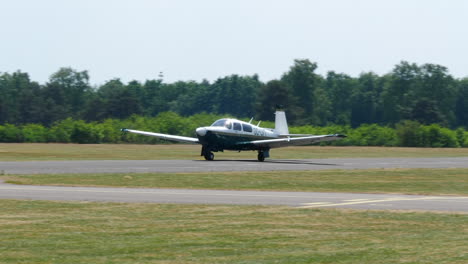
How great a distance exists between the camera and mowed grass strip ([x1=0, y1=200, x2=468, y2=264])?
1452 cm

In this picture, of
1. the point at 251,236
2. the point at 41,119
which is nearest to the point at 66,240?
the point at 251,236

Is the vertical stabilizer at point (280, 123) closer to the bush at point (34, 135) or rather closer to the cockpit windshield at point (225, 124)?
the cockpit windshield at point (225, 124)

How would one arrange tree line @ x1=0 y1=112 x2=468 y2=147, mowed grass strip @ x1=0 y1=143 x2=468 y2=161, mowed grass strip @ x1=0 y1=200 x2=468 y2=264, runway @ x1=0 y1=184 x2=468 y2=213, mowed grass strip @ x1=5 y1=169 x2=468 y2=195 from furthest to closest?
1. tree line @ x1=0 y1=112 x2=468 y2=147
2. mowed grass strip @ x1=0 y1=143 x2=468 y2=161
3. mowed grass strip @ x1=5 y1=169 x2=468 y2=195
4. runway @ x1=0 y1=184 x2=468 y2=213
5. mowed grass strip @ x1=0 y1=200 x2=468 y2=264

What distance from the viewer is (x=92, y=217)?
2038 cm

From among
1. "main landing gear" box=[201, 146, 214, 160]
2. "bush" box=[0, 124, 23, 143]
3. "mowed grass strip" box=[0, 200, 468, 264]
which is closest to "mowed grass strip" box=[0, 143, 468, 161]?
"main landing gear" box=[201, 146, 214, 160]

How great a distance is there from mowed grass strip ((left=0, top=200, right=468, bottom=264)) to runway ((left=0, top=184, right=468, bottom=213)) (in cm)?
178

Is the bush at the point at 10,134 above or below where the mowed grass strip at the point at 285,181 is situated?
above

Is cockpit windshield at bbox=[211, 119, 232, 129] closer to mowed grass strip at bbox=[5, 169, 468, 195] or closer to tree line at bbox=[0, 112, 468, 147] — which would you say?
mowed grass strip at bbox=[5, 169, 468, 195]

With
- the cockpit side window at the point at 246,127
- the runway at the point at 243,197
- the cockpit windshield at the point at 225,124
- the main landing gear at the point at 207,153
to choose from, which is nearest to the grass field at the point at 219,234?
the runway at the point at 243,197

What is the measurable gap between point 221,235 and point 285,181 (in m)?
18.1

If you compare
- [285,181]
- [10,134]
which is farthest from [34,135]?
[285,181]

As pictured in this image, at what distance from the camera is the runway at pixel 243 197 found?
79.3 ft

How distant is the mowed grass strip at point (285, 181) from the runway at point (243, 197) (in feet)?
8.47

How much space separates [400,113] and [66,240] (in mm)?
177971
